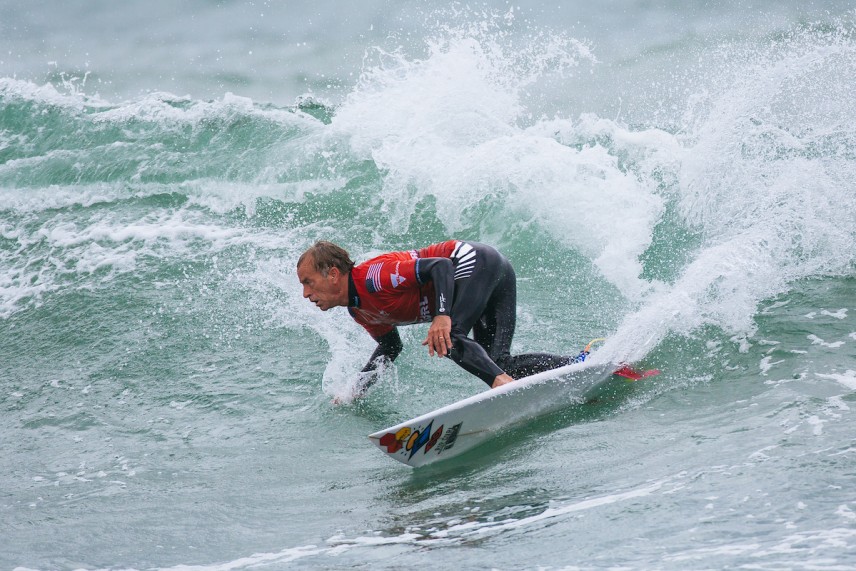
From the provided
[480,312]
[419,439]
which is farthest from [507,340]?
[419,439]

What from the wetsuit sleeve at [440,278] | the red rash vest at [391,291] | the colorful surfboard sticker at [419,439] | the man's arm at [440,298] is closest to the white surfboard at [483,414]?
the colorful surfboard sticker at [419,439]

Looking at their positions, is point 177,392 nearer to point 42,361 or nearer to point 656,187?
point 42,361

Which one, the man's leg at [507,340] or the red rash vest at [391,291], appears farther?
the man's leg at [507,340]

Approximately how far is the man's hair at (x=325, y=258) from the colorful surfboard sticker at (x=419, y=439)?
1102 mm

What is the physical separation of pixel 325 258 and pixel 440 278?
693 millimetres

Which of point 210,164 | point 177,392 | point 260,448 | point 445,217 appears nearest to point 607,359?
point 260,448

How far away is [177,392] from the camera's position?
6.76m

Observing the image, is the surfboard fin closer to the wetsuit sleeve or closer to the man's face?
the wetsuit sleeve

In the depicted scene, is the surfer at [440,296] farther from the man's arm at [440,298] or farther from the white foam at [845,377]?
the white foam at [845,377]

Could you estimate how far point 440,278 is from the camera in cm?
505

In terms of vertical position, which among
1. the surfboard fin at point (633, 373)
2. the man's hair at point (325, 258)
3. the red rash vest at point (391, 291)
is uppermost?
the man's hair at point (325, 258)

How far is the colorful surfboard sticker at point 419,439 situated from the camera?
449cm

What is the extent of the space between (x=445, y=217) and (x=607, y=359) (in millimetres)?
4225

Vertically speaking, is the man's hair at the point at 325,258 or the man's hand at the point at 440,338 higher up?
the man's hair at the point at 325,258
